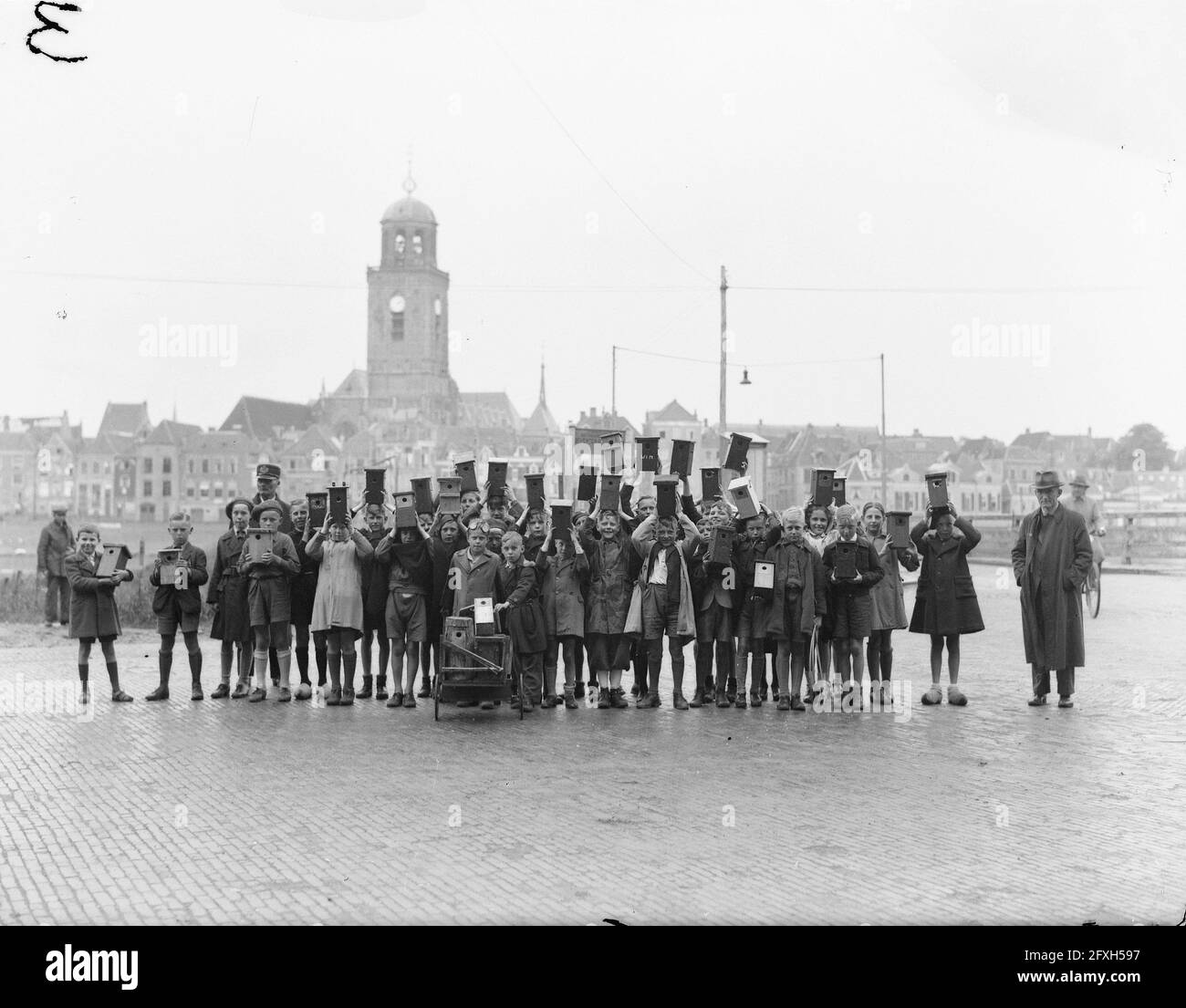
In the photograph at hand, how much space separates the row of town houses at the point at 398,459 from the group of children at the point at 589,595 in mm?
69584

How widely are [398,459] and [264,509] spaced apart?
9992 centimetres

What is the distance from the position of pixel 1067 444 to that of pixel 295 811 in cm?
11135

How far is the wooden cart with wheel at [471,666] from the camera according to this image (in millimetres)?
10609

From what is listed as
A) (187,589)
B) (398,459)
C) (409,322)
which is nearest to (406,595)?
(187,589)

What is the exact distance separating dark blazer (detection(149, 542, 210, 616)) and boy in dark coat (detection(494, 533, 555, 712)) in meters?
2.99

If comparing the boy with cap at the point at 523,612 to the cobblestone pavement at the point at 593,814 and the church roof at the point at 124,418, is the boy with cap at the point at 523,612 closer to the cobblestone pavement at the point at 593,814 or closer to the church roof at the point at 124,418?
the cobblestone pavement at the point at 593,814

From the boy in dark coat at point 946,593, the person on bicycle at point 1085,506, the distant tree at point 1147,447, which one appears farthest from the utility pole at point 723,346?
the distant tree at point 1147,447

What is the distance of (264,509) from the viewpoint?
38.8 feet

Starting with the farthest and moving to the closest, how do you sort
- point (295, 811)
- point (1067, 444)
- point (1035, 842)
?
point (1067, 444), point (295, 811), point (1035, 842)

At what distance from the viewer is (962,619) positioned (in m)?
11.5
